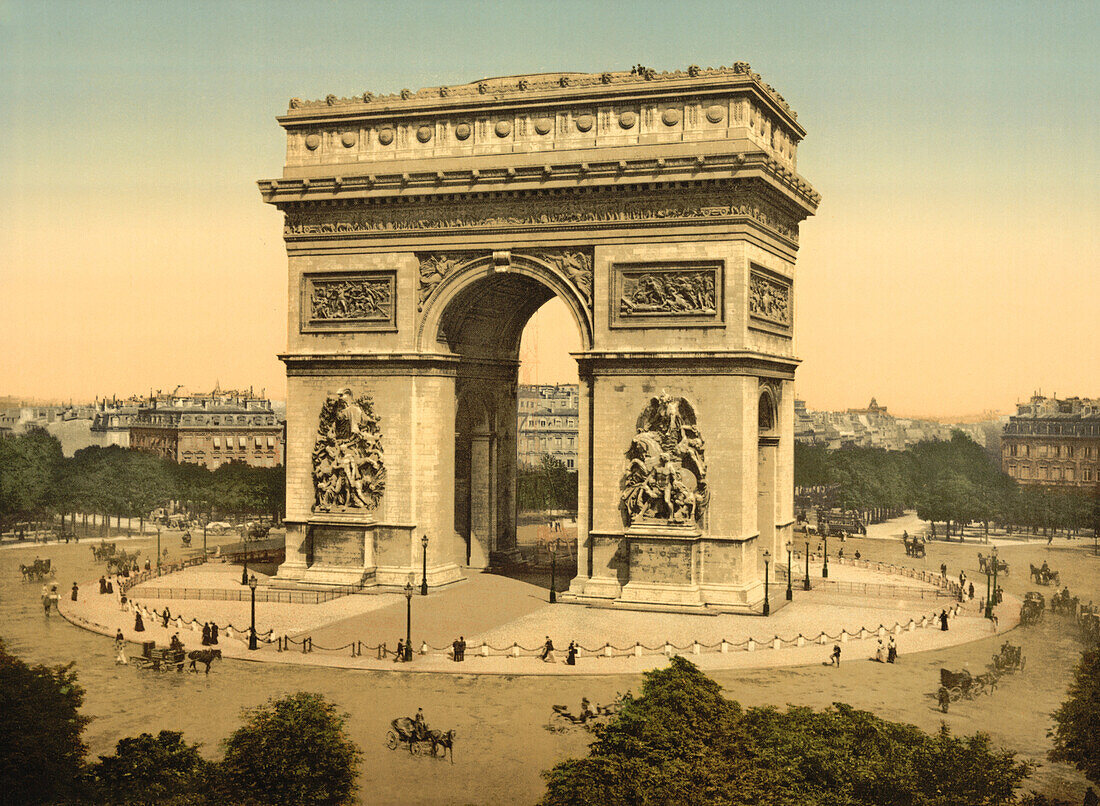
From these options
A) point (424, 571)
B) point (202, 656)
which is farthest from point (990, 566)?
point (202, 656)

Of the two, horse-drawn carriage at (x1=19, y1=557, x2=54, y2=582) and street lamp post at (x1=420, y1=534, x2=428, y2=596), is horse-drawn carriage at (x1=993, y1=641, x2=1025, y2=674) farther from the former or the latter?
horse-drawn carriage at (x1=19, y1=557, x2=54, y2=582)

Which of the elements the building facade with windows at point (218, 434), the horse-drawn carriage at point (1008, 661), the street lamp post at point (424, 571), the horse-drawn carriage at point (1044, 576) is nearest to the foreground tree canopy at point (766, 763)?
the horse-drawn carriage at point (1008, 661)

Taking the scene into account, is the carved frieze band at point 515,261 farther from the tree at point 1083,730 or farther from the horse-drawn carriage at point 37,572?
the horse-drawn carriage at point 37,572

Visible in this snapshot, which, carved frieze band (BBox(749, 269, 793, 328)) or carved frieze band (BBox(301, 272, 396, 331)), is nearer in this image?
carved frieze band (BBox(749, 269, 793, 328))

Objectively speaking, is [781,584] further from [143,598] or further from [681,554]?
[143,598]

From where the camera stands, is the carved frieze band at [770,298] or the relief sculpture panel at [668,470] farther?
the carved frieze band at [770,298]

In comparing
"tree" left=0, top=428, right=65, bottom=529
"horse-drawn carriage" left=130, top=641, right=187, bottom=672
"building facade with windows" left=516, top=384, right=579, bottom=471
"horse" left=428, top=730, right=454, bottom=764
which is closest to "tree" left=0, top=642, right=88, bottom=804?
"horse" left=428, top=730, right=454, bottom=764

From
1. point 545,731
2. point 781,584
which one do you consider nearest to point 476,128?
point 781,584
